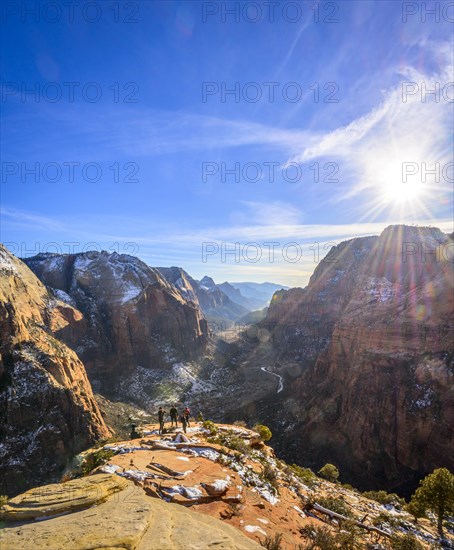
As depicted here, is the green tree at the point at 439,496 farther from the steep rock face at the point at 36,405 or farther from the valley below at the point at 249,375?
the steep rock face at the point at 36,405

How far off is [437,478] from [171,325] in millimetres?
98212

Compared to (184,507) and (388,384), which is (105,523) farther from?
(388,384)

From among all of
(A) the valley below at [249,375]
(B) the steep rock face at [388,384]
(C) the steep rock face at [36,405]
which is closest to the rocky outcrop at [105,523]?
(A) the valley below at [249,375]

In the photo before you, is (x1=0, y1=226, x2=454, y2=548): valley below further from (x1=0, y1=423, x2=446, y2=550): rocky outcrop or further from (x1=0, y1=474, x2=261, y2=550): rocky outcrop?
(x1=0, y1=474, x2=261, y2=550): rocky outcrop

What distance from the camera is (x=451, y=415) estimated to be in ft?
138

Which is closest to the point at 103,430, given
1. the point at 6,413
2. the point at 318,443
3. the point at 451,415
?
the point at 6,413

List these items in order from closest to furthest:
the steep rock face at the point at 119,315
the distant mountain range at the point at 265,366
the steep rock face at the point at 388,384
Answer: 1. the distant mountain range at the point at 265,366
2. the steep rock face at the point at 388,384
3. the steep rock face at the point at 119,315

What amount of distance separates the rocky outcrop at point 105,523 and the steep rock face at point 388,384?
145 ft

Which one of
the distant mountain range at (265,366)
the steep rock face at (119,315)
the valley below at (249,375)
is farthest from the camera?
the steep rock face at (119,315)

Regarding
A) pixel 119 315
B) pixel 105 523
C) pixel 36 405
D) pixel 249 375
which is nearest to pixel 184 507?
pixel 105 523

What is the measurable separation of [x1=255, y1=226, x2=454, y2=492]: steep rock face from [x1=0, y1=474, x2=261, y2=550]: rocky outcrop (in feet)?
145

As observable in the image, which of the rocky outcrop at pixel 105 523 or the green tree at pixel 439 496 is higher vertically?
the rocky outcrop at pixel 105 523

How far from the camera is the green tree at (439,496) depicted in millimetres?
21828

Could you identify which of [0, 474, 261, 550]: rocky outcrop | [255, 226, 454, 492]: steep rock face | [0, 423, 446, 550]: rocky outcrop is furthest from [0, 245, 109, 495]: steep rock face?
[0, 474, 261, 550]: rocky outcrop
